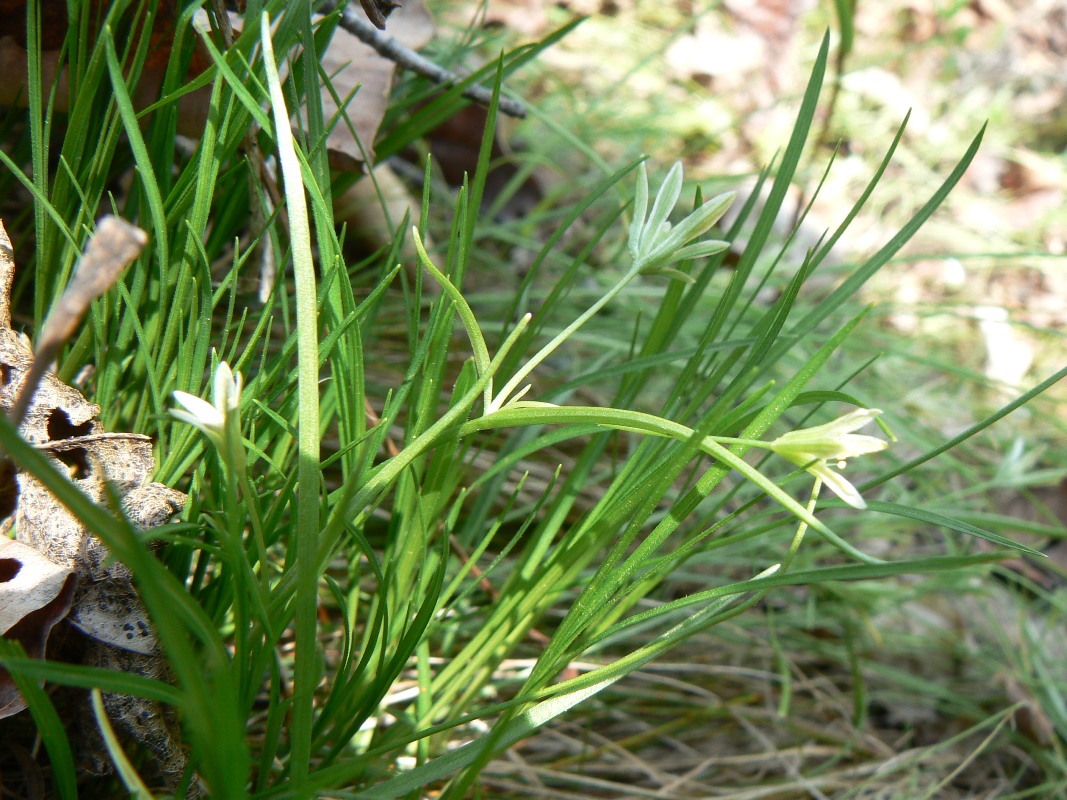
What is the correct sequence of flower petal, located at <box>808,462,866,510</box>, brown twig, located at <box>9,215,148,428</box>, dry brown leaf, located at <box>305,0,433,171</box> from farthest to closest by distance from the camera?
dry brown leaf, located at <box>305,0,433,171</box>
flower petal, located at <box>808,462,866,510</box>
brown twig, located at <box>9,215,148,428</box>

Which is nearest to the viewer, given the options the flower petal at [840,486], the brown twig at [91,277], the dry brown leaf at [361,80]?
the brown twig at [91,277]

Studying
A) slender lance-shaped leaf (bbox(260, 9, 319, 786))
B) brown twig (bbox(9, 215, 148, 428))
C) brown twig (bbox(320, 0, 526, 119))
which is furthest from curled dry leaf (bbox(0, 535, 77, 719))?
brown twig (bbox(320, 0, 526, 119))

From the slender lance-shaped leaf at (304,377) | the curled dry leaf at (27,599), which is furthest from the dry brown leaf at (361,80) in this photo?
the curled dry leaf at (27,599)

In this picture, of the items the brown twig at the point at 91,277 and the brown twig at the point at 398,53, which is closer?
the brown twig at the point at 91,277

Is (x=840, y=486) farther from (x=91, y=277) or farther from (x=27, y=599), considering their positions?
(x=27, y=599)

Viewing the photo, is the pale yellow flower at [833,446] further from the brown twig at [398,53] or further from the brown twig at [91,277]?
the brown twig at [398,53]

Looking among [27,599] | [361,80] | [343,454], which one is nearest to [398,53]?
[361,80]

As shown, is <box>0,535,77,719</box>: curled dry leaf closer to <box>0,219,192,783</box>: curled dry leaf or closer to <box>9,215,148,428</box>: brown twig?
<box>0,219,192,783</box>: curled dry leaf

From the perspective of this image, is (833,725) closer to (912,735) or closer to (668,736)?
(912,735)
